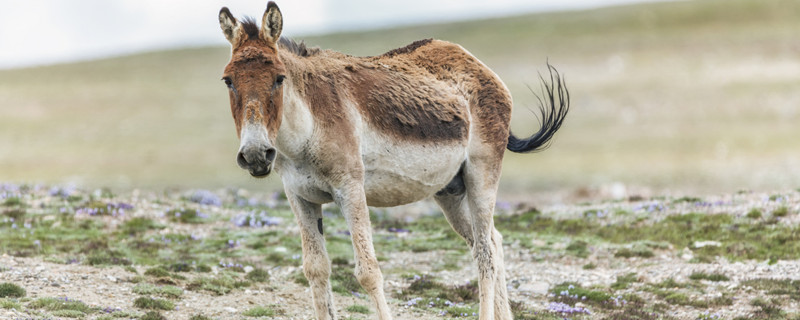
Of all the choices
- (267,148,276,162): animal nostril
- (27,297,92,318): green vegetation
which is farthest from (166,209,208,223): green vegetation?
(267,148,276,162): animal nostril

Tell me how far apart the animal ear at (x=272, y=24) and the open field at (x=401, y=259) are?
5.36 m

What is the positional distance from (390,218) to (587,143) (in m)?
43.2

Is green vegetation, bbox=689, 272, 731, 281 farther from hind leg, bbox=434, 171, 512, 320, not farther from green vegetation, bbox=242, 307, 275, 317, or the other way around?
green vegetation, bbox=242, 307, 275, 317

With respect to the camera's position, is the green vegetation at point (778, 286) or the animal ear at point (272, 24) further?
the green vegetation at point (778, 286)

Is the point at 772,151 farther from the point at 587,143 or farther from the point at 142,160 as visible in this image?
the point at 142,160

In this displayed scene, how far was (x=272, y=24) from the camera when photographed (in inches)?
359

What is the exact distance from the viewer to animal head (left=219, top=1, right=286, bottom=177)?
328 inches

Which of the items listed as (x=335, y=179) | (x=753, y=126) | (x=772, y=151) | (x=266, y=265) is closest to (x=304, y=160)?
(x=335, y=179)

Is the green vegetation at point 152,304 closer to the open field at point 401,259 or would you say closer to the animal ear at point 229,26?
the open field at point 401,259

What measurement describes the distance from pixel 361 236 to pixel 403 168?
1.23 metres

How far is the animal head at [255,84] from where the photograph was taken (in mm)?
8344

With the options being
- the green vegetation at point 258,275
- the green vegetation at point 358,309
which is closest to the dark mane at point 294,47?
the green vegetation at point 358,309

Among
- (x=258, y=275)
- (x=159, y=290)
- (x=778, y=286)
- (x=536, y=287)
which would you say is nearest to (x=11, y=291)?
(x=159, y=290)

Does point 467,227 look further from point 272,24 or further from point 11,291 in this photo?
point 11,291
